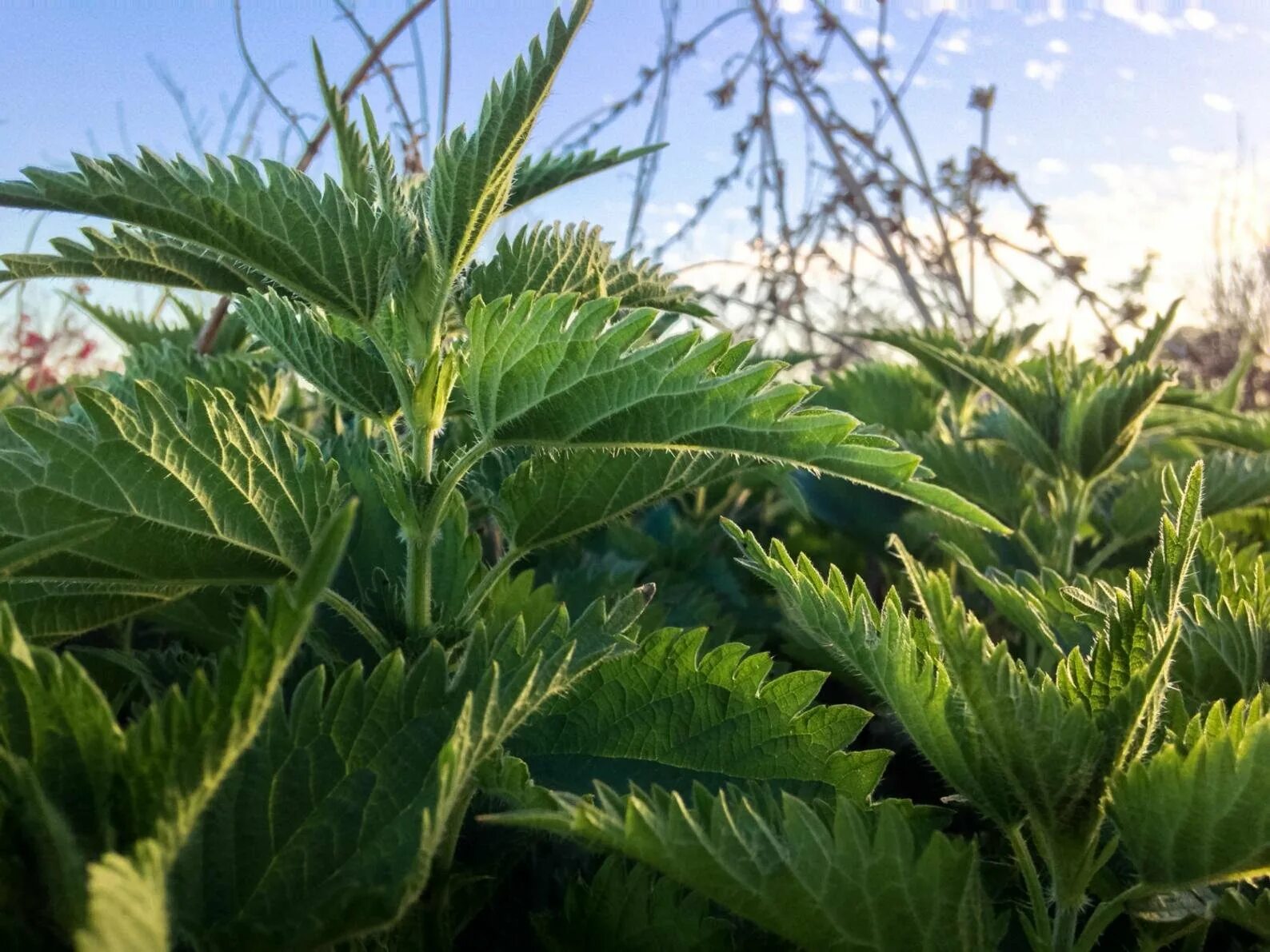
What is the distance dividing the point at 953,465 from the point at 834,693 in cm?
27

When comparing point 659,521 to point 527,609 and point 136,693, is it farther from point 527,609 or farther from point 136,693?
point 136,693

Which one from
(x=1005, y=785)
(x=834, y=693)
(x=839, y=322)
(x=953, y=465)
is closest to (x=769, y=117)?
(x=839, y=322)

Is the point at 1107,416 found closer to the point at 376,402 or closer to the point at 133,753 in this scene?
the point at 376,402

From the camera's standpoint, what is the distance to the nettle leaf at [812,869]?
35 cm

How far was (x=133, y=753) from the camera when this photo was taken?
322mm

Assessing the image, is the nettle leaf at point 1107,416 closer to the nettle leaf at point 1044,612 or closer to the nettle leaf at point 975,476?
the nettle leaf at point 975,476

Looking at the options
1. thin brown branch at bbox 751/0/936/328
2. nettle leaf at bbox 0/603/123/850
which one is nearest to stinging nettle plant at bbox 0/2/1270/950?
nettle leaf at bbox 0/603/123/850

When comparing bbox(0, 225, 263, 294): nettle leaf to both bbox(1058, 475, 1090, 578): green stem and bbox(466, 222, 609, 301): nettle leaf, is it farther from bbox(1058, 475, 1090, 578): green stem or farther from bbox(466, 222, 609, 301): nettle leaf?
bbox(1058, 475, 1090, 578): green stem

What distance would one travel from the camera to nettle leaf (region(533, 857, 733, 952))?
0.43 m

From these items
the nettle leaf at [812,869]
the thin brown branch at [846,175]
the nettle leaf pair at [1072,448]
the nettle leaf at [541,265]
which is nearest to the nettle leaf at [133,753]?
the nettle leaf at [812,869]

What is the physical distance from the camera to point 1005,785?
16.5 inches

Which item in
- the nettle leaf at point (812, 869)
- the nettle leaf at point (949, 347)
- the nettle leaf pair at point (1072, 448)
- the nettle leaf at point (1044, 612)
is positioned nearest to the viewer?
the nettle leaf at point (812, 869)

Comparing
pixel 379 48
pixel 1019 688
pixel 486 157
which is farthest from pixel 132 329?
pixel 1019 688

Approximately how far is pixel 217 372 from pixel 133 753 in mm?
544
